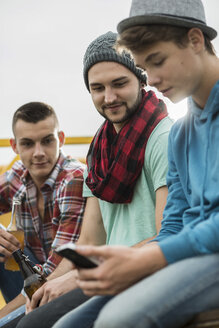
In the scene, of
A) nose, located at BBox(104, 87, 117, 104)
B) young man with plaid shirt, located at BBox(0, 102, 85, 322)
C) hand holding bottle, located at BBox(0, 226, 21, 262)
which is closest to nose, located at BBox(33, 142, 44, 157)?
young man with plaid shirt, located at BBox(0, 102, 85, 322)

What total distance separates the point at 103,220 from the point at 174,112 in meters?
0.61

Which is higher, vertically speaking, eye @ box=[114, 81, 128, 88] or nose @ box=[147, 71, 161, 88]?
eye @ box=[114, 81, 128, 88]

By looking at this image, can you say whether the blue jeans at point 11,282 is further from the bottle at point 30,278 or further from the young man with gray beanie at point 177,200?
the young man with gray beanie at point 177,200

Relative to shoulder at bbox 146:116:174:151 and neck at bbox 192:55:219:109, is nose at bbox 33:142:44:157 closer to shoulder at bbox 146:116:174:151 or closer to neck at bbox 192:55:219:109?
shoulder at bbox 146:116:174:151

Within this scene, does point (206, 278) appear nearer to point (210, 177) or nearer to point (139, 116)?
point (210, 177)

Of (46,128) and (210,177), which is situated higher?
(46,128)

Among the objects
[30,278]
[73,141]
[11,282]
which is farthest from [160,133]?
[73,141]

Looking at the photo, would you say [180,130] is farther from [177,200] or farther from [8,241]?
[8,241]

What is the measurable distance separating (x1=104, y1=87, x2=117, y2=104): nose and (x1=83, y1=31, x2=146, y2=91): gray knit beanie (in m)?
0.11

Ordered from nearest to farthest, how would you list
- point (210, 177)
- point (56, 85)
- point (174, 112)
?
point (210, 177) < point (174, 112) < point (56, 85)

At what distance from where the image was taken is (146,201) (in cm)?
170

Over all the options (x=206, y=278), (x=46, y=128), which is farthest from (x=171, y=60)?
(x=46, y=128)

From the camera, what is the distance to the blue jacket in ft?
3.34

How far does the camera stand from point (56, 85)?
4883mm
